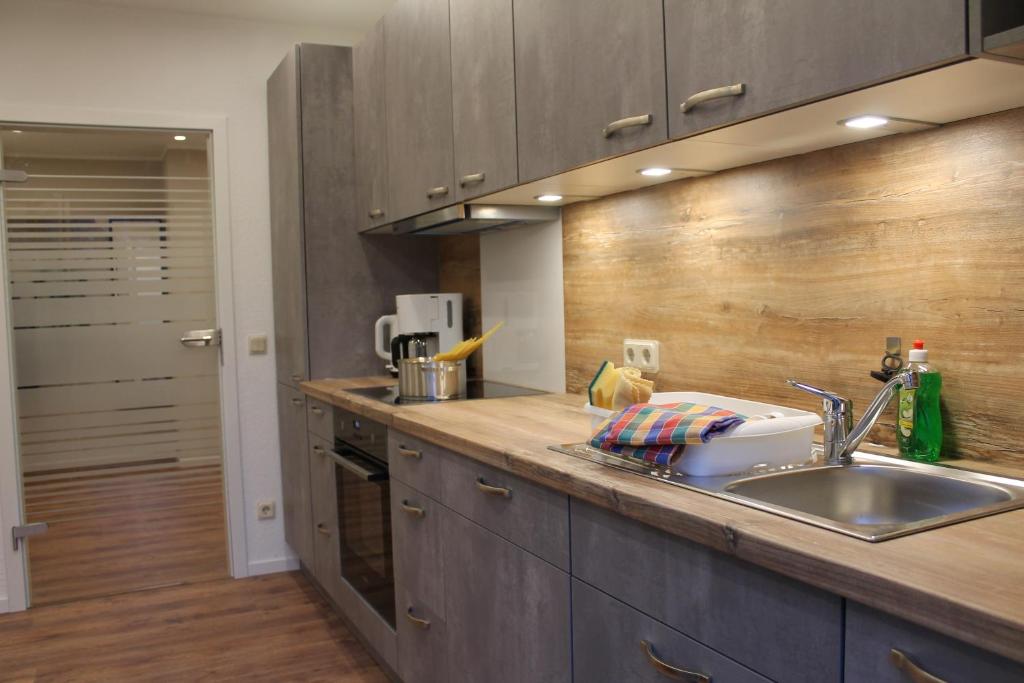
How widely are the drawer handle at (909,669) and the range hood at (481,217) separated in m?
1.88

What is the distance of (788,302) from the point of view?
72.6 inches

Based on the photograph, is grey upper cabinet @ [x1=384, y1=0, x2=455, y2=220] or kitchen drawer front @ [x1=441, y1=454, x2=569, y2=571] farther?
grey upper cabinet @ [x1=384, y1=0, x2=455, y2=220]

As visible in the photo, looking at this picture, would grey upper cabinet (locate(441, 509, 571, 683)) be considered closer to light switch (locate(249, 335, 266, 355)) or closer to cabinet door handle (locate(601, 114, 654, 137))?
cabinet door handle (locate(601, 114, 654, 137))

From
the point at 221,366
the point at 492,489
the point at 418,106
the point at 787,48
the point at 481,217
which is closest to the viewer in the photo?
the point at 787,48

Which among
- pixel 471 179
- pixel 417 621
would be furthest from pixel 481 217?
pixel 417 621

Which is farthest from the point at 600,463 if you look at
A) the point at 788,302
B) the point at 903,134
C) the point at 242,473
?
the point at 242,473

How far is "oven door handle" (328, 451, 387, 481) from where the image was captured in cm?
251

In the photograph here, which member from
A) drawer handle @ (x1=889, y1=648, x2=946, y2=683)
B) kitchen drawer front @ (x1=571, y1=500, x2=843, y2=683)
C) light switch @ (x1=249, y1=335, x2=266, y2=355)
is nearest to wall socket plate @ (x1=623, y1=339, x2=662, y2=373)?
kitchen drawer front @ (x1=571, y1=500, x2=843, y2=683)

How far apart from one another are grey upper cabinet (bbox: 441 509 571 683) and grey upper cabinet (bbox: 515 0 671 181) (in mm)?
845

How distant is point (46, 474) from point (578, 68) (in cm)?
299

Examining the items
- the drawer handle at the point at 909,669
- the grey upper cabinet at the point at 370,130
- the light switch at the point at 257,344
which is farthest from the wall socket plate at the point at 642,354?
the light switch at the point at 257,344

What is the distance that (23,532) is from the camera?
344 centimetres

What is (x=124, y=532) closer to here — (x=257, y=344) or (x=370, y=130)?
(x=257, y=344)

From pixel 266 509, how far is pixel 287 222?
127 cm
